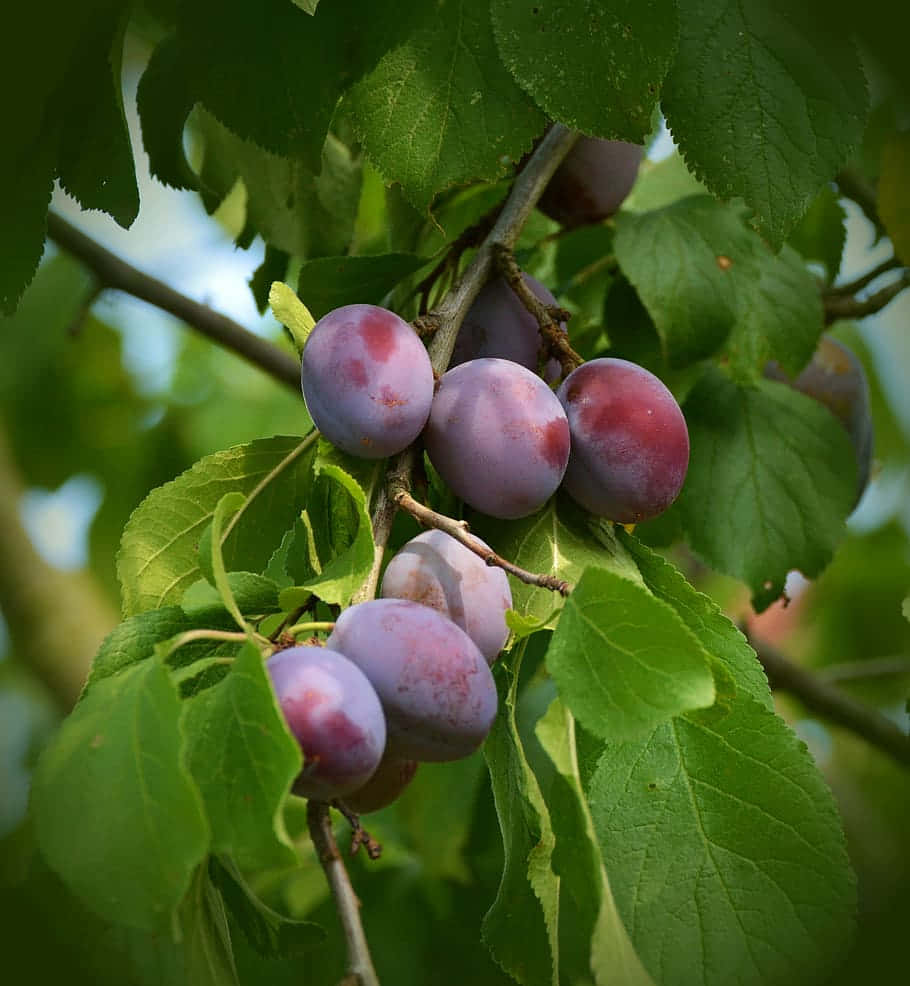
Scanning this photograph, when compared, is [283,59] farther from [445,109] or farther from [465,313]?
[465,313]

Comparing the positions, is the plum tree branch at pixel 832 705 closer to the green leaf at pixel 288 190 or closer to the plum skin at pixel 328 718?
the green leaf at pixel 288 190

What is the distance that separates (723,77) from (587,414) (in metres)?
0.25

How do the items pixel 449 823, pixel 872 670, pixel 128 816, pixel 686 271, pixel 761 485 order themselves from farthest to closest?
pixel 872 670
pixel 449 823
pixel 761 485
pixel 686 271
pixel 128 816

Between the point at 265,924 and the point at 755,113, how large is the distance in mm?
584

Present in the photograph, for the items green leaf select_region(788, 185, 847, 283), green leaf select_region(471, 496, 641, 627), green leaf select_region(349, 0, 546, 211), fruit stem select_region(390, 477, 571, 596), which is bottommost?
green leaf select_region(471, 496, 641, 627)

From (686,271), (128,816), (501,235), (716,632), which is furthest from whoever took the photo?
(686,271)

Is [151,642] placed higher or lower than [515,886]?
higher

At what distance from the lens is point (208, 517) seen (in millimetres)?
762

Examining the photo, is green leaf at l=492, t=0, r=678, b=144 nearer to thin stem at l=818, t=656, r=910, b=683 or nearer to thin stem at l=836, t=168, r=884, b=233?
thin stem at l=836, t=168, r=884, b=233

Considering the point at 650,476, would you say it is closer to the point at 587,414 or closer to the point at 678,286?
the point at 587,414

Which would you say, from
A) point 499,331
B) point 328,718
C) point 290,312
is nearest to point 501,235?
point 499,331

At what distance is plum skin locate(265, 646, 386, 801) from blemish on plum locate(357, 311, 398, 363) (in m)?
0.19

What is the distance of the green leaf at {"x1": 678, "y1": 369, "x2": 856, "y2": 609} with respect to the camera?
1067mm

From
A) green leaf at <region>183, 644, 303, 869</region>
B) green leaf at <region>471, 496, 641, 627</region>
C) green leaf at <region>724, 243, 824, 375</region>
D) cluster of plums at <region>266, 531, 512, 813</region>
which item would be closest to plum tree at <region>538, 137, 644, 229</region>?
green leaf at <region>724, 243, 824, 375</region>
